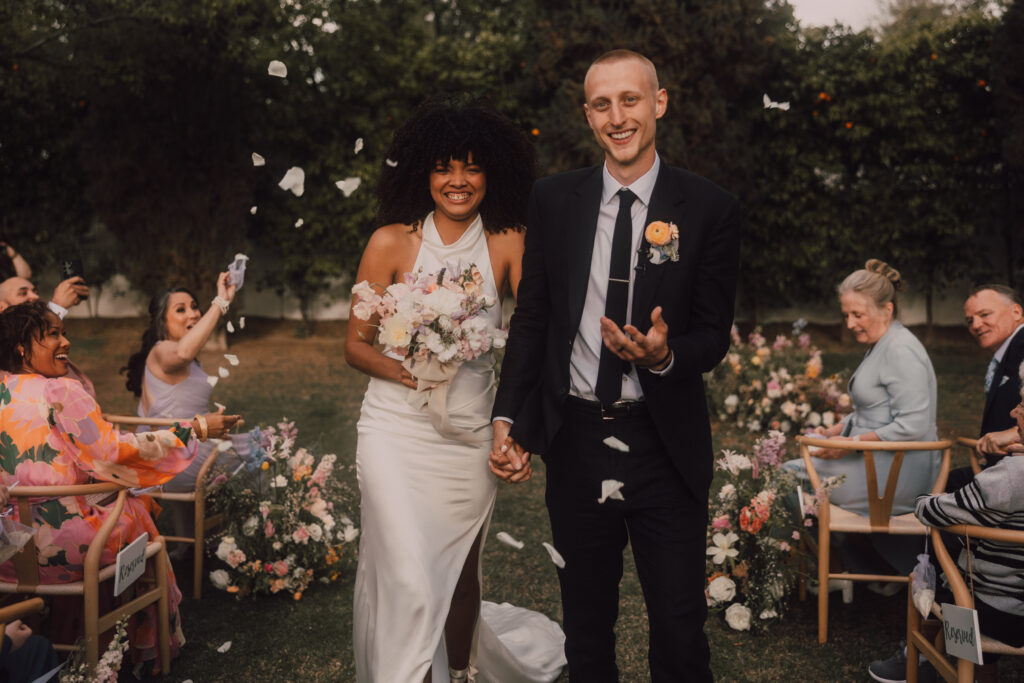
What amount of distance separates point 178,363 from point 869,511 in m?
3.80

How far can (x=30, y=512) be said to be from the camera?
314 centimetres

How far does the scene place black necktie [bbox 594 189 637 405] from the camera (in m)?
2.41

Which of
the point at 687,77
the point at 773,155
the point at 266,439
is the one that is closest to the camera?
the point at 266,439

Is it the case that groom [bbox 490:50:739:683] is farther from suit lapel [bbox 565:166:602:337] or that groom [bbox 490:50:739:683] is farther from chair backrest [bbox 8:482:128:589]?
chair backrest [bbox 8:482:128:589]

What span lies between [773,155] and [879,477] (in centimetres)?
1013

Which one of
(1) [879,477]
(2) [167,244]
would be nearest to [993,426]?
(1) [879,477]

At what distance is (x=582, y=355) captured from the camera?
2.51 metres

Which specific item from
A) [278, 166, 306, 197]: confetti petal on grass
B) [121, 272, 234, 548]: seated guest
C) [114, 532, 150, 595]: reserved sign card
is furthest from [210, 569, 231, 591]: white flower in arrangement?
[278, 166, 306, 197]: confetti petal on grass

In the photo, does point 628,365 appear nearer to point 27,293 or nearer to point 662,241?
point 662,241

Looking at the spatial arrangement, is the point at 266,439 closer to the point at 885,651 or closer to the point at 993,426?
the point at 885,651

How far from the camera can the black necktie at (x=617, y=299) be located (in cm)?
241

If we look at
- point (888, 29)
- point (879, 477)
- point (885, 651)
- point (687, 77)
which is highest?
point (888, 29)

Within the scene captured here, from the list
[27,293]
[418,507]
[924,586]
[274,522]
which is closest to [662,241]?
[418,507]

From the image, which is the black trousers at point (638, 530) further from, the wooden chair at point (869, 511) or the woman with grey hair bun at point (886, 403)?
the woman with grey hair bun at point (886, 403)
